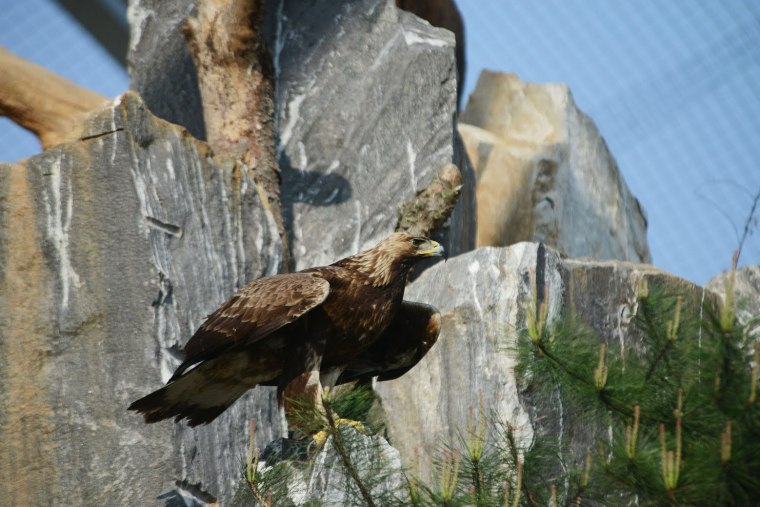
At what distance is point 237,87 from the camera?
284 inches

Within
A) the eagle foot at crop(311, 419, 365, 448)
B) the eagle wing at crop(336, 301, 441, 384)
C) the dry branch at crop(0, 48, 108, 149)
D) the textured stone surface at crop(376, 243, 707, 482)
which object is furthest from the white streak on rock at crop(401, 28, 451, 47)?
the eagle foot at crop(311, 419, 365, 448)

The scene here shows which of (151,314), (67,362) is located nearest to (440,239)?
(151,314)

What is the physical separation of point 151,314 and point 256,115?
1.67 meters

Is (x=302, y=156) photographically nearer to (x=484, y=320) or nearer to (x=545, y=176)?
(x=484, y=320)

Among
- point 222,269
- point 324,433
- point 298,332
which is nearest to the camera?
point 324,433

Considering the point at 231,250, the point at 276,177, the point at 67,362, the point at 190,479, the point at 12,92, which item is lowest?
the point at 190,479

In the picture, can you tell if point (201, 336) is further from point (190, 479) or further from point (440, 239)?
point (440, 239)

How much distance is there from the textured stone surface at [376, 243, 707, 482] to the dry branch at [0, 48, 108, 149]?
2.25 meters

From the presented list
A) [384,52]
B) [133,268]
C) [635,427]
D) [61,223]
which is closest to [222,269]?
[133,268]

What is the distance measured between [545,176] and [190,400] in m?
4.75

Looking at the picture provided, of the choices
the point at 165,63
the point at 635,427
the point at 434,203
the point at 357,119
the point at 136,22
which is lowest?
the point at 635,427

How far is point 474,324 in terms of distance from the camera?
249 inches

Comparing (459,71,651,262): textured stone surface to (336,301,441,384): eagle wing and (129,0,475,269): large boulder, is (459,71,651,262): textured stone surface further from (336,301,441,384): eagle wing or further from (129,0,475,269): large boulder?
(336,301,441,384): eagle wing

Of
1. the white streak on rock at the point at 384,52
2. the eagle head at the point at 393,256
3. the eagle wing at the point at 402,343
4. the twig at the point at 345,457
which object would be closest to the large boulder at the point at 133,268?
the white streak on rock at the point at 384,52
